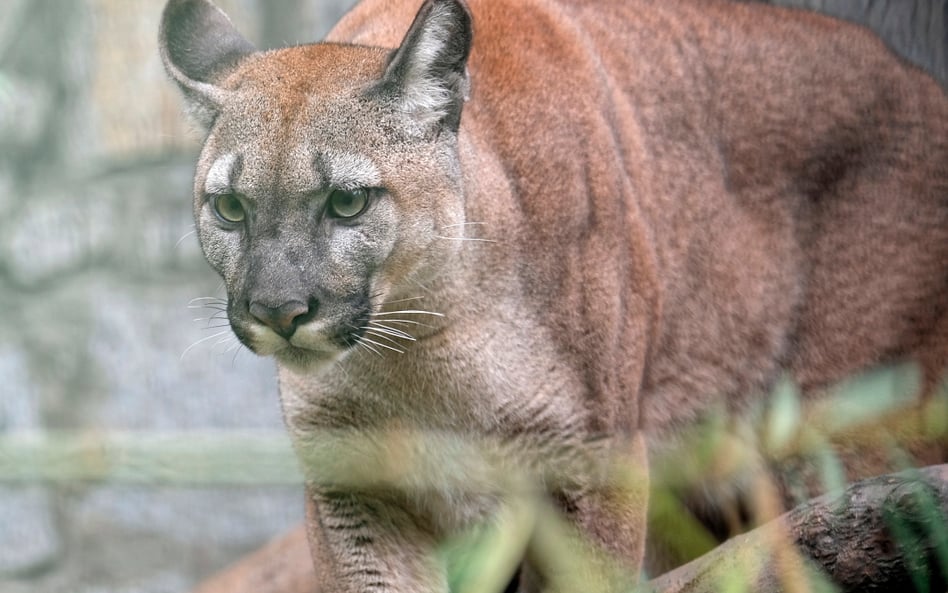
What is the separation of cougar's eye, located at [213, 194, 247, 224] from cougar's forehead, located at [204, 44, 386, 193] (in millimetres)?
26

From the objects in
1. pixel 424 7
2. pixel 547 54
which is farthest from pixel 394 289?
pixel 547 54

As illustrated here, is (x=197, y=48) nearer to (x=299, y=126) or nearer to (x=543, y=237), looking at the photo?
(x=299, y=126)

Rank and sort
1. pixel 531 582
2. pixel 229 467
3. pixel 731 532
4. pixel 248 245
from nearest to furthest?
pixel 229 467, pixel 248 245, pixel 531 582, pixel 731 532

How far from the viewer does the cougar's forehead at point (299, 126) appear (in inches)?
104

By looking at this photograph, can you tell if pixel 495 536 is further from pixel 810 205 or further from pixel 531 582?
pixel 810 205

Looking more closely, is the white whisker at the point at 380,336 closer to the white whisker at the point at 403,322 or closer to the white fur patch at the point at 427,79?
the white whisker at the point at 403,322

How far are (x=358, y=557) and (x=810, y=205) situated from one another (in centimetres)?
178

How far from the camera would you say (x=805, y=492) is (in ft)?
12.5

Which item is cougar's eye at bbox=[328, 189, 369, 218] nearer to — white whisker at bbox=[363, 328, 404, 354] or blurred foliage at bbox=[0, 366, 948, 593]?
white whisker at bbox=[363, 328, 404, 354]

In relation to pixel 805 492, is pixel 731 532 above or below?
below

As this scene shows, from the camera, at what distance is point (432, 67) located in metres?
2.76

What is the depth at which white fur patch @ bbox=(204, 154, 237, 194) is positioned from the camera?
8.86ft

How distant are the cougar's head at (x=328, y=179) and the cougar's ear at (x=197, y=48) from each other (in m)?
0.01

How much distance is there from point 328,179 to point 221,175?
0.26 meters
